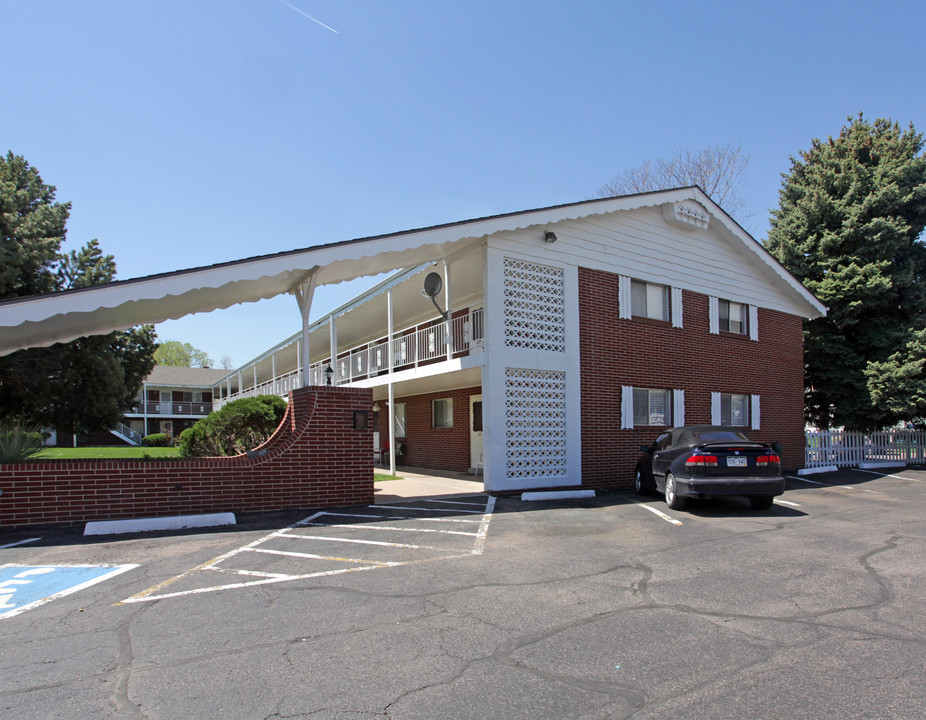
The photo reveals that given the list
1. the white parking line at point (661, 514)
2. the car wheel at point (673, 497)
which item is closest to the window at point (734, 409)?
the white parking line at point (661, 514)

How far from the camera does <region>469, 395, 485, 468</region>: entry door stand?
17047mm

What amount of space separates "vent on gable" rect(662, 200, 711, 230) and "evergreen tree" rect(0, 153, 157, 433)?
1578 cm

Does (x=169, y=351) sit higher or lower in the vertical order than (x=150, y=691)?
higher

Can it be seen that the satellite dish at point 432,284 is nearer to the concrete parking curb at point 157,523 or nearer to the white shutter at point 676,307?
the white shutter at point 676,307

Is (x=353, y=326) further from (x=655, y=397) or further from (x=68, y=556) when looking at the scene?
(x=68, y=556)

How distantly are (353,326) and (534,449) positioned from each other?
433 inches

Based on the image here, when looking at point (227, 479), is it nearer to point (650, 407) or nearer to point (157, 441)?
point (650, 407)

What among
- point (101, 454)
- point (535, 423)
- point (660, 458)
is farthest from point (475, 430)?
point (101, 454)

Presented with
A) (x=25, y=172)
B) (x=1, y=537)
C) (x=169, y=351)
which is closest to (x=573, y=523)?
(x=1, y=537)

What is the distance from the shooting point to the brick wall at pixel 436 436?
18016mm

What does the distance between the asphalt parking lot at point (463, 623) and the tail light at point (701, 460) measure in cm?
152

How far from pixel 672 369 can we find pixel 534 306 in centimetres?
476

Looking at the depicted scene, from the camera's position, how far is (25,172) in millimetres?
18281

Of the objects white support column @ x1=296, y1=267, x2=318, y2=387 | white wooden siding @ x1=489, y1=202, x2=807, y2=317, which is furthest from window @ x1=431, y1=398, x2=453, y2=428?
white support column @ x1=296, y1=267, x2=318, y2=387
